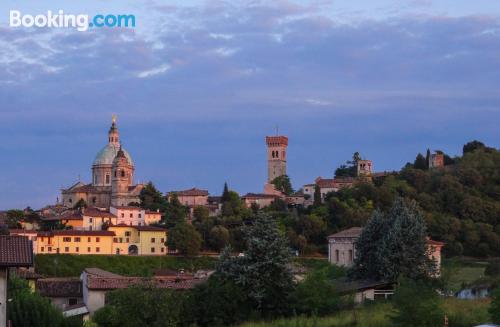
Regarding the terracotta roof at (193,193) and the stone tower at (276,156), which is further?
the stone tower at (276,156)

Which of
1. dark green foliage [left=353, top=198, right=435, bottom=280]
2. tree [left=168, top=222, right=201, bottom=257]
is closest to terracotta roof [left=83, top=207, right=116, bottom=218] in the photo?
tree [left=168, top=222, right=201, bottom=257]

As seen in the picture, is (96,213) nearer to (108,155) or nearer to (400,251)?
(108,155)

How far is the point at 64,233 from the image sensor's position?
339 feet

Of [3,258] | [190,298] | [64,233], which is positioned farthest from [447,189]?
[3,258]

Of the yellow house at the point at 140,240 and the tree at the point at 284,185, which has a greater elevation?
the tree at the point at 284,185

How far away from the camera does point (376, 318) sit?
1273 inches

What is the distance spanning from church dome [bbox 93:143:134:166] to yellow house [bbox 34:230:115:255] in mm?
44764

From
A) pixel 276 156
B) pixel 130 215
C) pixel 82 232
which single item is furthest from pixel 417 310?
pixel 276 156

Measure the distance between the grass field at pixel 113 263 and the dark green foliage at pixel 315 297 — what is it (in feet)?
172

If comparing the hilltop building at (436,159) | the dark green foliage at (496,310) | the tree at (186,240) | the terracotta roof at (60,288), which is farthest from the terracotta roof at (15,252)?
the hilltop building at (436,159)

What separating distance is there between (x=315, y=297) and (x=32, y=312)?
34.0 ft

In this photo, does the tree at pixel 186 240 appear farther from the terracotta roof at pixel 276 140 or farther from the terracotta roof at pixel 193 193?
the terracotta roof at pixel 276 140

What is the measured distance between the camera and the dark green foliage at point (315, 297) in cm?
3616

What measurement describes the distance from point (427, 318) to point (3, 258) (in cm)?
1316
